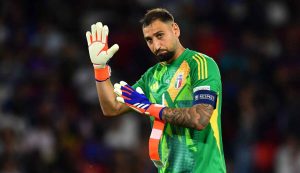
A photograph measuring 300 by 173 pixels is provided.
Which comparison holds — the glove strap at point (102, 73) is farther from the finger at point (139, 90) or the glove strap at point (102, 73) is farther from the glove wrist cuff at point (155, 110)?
the glove wrist cuff at point (155, 110)

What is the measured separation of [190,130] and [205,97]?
1.04 ft

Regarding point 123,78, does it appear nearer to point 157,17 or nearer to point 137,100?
point 157,17

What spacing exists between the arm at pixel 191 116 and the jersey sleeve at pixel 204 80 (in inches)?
2.3

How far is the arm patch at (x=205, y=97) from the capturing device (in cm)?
577

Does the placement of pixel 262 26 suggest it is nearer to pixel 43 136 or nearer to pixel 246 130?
pixel 246 130

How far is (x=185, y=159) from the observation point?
5941mm

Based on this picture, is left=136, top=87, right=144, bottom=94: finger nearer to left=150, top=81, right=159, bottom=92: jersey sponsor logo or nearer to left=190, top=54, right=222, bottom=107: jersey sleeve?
left=150, top=81, right=159, bottom=92: jersey sponsor logo

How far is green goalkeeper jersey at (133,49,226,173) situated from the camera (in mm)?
5906

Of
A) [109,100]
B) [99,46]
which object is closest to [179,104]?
[109,100]

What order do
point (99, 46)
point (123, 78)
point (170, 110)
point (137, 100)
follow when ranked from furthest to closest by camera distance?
point (123, 78) < point (99, 46) < point (137, 100) < point (170, 110)

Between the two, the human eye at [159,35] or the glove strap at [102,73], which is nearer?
the human eye at [159,35]

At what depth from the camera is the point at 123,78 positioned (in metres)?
13.1

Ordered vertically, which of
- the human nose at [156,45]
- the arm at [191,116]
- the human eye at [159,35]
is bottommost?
the arm at [191,116]

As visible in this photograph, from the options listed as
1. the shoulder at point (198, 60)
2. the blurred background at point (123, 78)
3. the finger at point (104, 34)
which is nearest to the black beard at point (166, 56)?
the shoulder at point (198, 60)
